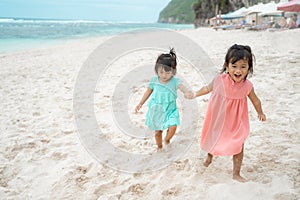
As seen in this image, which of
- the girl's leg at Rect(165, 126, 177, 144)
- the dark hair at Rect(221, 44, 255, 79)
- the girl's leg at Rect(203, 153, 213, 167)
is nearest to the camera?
the dark hair at Rect(221, 44, 255, 79)

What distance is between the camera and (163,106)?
282 cm

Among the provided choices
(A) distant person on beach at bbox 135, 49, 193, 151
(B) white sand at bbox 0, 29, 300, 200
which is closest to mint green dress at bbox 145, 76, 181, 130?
(A) distant person on beach at bbox 135, 49, 193, 151

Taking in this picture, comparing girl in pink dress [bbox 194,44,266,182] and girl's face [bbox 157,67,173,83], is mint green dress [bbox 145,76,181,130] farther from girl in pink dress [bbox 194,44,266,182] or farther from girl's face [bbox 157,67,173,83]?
girl in pink dress [bbox 194,44,266,182]

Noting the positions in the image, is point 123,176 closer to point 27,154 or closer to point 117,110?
point 27,154

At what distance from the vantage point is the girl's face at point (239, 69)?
2148 mm

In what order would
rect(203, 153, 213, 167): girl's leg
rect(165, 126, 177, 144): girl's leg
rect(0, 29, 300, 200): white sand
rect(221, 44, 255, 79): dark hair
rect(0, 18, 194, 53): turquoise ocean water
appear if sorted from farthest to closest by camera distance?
rect(0, 18, 194, 53): turquoise ocean water → rect(165, 126, 177, 144): girl's leg → rect(203, 153, 213, 167): girl's leg → rect(0, 29, 300, 200): white sand → rect(221, 44, 255, 79): dark hair

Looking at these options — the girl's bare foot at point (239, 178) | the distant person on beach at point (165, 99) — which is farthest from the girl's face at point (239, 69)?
the girl's bare foot at point (239, 178)

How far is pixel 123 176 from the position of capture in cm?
257

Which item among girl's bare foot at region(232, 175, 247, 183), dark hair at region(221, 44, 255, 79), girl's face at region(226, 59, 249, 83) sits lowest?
girl's bare foot at region(232, 175, 247, 183)

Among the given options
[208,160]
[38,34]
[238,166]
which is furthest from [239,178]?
[38,34]

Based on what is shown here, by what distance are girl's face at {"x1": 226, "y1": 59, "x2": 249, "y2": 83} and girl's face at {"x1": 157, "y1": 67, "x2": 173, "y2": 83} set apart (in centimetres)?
74

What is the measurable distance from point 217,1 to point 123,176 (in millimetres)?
58162

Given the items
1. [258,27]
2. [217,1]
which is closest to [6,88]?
[258,27]

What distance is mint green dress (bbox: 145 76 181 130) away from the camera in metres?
2.79
